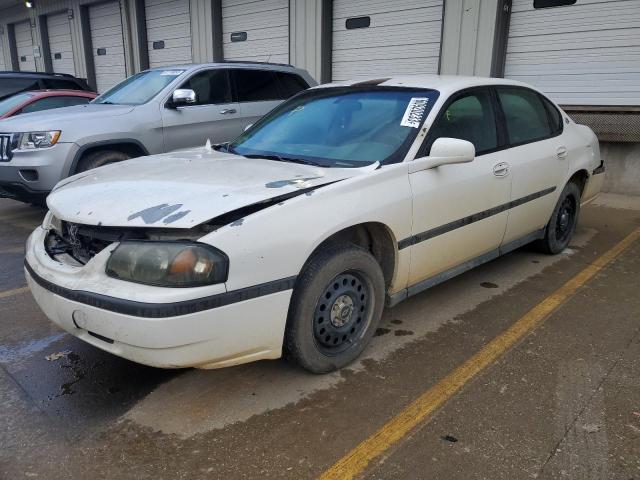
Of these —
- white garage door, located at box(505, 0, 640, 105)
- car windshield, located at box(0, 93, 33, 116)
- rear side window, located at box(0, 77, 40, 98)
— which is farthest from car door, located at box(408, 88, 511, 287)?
rear side window, located at box(0, 77, 40, 98)

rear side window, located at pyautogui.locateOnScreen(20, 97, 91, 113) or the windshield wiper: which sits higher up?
the windshield wiper

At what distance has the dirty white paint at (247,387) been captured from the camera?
2.62 m

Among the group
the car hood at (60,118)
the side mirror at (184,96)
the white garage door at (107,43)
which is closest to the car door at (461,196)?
the side mirror at (184,96)

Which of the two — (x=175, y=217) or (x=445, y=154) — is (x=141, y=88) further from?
(x=175, y=217)

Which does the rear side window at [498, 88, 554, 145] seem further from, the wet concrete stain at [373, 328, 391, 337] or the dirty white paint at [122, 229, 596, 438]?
the wet concrete stain at [373, 328, 391, 337]

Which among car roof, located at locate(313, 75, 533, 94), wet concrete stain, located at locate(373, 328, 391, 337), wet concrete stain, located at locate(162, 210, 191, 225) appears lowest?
wet concrete stain, located at locate(373, 328, 391, 337)

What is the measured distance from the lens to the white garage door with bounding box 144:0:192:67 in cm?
1394

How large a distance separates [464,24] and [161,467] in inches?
332

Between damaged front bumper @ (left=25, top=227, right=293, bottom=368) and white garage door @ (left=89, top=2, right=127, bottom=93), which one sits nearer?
damaged front bumper @ (left=25, top=227, right=293, bottom=368)

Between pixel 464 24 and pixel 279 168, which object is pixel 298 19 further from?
pixel 279 168

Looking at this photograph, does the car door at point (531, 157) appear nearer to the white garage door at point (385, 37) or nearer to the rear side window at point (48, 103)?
the white garage door at point (385, 37)

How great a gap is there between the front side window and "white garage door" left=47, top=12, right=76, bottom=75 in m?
18.4

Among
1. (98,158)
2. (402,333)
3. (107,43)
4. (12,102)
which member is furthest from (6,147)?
(107,43)

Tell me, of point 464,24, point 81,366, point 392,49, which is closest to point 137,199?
point 81,366
